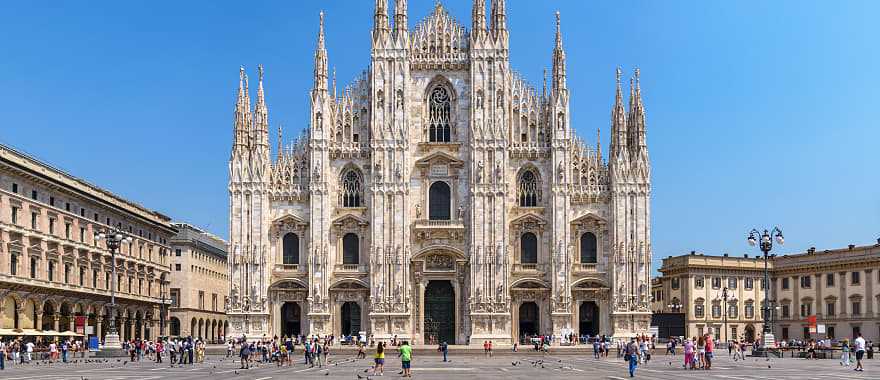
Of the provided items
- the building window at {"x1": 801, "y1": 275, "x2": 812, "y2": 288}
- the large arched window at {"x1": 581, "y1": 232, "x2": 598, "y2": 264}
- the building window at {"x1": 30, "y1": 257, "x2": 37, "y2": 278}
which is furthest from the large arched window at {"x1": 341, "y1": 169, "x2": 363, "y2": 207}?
the building window at {"x1": 801, "y1": 275, "x2": 812, "y2": 288}

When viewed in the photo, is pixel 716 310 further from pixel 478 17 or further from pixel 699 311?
pixel 478 17

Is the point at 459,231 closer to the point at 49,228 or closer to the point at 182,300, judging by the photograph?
the point at 49,228

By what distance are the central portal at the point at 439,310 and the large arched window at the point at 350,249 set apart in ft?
17.7

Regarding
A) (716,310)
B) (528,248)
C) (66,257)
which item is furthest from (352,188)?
(716,310)

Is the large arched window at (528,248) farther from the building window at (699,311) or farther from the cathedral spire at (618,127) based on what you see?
the building window at (699,311)

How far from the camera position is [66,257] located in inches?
3191

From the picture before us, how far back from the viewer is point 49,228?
78.8 meters

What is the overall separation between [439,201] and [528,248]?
701cm

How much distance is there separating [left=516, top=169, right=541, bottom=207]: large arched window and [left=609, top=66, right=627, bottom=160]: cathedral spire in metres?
5.63

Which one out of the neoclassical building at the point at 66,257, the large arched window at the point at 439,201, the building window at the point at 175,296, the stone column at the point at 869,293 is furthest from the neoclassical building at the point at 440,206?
the building window at the point at 175,296

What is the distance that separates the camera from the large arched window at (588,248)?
260ft

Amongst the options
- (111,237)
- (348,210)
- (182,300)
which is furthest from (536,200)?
(182,300)

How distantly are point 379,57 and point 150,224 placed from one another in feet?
110

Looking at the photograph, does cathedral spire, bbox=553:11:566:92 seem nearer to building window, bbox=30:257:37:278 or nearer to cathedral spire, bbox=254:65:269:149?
cathedral spire, bbox=254:65:269:149
